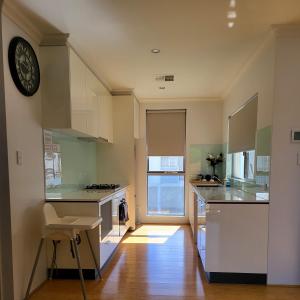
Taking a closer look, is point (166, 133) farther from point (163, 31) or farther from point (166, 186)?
point (163, 31)

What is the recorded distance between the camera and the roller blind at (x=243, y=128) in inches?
115

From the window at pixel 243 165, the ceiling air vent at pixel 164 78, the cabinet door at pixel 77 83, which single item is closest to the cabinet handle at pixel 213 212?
the window at pixel 243 165

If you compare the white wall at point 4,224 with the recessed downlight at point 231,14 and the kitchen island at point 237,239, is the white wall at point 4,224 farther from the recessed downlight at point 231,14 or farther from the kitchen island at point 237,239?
the recessed downlight at point 231,14

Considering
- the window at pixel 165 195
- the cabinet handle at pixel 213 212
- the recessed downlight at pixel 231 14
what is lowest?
the window at pixel 165 195

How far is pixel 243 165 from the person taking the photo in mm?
3434

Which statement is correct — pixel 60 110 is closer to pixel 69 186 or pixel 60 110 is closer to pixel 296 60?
pixel 69 186

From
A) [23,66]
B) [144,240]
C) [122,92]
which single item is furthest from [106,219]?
[122,92]

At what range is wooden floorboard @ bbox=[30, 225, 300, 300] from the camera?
2.25 meters

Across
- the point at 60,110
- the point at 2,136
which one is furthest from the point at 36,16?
the point at 2,136

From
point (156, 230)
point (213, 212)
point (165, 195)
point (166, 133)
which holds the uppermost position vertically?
point (166, 133)

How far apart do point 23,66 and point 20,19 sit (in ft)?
1.26

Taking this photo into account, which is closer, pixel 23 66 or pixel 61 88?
pixel 23 66

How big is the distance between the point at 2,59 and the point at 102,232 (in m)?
1.99

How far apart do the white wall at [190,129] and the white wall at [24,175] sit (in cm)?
257
